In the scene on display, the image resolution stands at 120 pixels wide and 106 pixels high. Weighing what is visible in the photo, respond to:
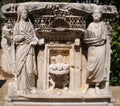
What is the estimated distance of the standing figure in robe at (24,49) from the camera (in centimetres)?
769

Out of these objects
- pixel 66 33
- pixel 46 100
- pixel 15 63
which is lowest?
pixel 46 100

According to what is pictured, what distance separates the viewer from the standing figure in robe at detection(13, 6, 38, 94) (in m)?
7.69

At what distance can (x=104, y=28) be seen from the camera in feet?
25.7

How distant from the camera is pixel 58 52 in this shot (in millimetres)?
8055

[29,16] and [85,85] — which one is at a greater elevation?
[29,16]

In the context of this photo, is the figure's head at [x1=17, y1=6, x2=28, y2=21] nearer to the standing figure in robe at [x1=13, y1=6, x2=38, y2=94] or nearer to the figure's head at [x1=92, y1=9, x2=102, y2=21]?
the standing figure in robe at [x1=13, y1=6, x2=38, y2=94]

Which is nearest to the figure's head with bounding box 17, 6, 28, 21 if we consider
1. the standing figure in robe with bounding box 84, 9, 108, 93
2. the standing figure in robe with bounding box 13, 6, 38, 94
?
the standing figure in robe with bounding box 13, 6, 38, 94

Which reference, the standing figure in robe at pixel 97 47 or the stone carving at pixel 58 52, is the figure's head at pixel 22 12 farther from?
the standing figure in robe at pixel 97 47

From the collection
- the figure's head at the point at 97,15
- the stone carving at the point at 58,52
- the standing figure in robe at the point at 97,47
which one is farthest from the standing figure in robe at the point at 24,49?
the figure's head at the point at 97,15

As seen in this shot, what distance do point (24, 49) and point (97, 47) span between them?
134 cm

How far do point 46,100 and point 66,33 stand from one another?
129 centimetres

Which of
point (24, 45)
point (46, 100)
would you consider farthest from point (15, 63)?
point (46, 100)

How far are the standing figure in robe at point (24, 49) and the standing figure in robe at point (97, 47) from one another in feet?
3.31

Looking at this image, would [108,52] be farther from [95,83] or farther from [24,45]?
[24,45]
